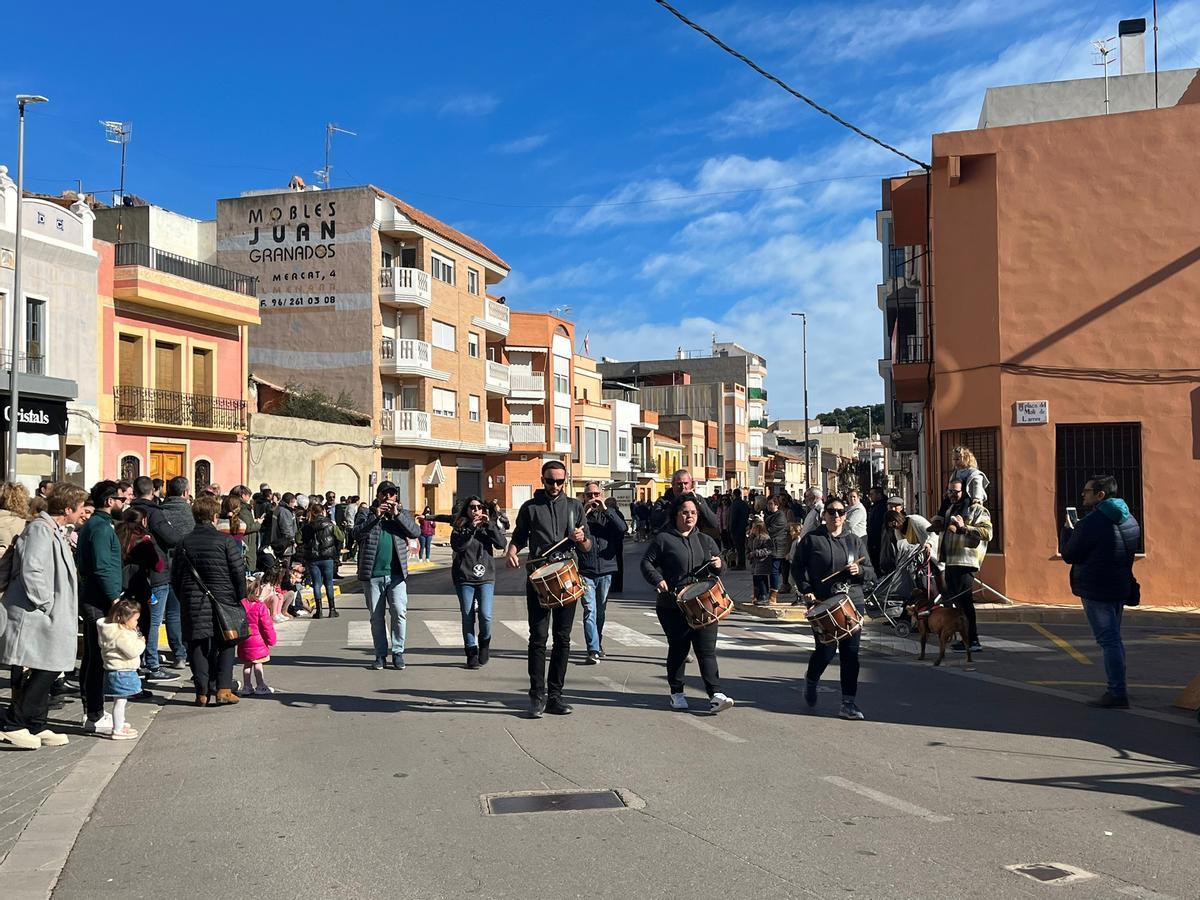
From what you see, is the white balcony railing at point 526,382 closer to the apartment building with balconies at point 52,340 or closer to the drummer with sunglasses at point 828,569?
the apartment building with balconies at point 52,340

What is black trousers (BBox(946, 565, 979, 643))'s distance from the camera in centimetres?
1141

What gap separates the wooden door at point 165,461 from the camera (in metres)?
29.8

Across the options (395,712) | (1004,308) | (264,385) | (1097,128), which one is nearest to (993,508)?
(1004,308)

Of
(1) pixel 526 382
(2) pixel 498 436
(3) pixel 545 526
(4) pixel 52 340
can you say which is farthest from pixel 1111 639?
(1) pixel 526 382

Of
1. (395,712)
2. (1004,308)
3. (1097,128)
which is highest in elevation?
(1097,128)

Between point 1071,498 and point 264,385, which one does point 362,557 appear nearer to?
point 1071,498

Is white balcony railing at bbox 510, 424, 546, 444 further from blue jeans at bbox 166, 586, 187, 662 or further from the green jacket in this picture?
the green jacket

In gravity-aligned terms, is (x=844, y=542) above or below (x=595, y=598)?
above

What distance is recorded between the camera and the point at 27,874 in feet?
16.1

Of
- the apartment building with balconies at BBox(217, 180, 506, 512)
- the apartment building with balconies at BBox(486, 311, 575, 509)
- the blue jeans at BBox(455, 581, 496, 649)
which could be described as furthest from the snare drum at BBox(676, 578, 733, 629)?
the apartment building with balconies at BBox(486, 311, 575, 509)

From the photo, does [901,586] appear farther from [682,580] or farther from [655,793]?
[655,793]

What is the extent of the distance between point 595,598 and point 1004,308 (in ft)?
29.6

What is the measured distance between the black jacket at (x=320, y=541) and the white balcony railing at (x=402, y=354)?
25396mm

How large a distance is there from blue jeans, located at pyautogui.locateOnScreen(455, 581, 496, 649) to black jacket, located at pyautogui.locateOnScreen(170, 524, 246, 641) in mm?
2319
